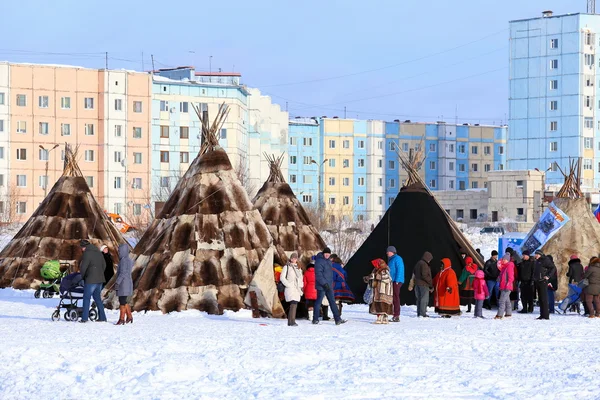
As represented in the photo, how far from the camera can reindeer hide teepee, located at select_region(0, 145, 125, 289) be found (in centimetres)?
3316

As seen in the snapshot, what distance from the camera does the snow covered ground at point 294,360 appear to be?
13.1m

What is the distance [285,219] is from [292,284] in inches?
531

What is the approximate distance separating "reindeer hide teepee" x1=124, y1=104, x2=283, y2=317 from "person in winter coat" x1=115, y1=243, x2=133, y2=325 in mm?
2870

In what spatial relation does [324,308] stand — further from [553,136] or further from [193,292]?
[553,136]

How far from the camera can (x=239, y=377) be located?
14.0 metres

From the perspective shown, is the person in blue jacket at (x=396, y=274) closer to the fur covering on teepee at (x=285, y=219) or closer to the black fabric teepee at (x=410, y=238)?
the black fabric teepee at (x=410, y=238)

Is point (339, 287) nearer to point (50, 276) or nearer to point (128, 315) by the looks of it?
point (128, 315)

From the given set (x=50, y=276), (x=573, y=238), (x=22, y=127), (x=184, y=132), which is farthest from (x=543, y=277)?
(x=184, y=132)

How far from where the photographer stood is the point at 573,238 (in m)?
32.5

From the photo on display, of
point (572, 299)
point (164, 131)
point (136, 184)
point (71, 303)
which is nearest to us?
point (71, 303)

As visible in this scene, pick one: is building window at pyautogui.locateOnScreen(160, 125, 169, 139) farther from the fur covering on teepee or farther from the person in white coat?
the person in white coat

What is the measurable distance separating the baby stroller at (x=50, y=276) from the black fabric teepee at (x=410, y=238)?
724 cm

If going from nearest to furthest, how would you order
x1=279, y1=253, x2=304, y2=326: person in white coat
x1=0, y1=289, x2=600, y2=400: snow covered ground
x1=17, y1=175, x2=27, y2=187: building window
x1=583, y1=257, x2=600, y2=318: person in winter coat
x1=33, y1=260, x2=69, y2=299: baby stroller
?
x1=0, y1=289, x2=600, y2=400: snow covered ground → x1=279, y1=253, x2=304, y2=326: person in white coat → x1=583, y1=257, x2=600, y2=318: person in winter coat → x1=33, y1=260, x2=69, y2=299: baby stroller → x1=17, y1=175, x2=27, y2=187: building window

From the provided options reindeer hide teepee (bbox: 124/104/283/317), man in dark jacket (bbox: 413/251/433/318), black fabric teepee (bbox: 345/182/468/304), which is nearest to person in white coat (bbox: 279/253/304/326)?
reindeer hide teepee (bbox: 124/104/283/317)
